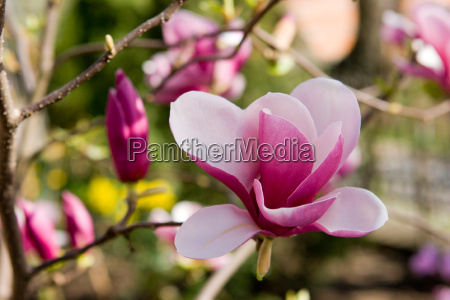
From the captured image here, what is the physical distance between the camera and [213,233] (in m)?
0.34

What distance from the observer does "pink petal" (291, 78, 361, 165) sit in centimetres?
38

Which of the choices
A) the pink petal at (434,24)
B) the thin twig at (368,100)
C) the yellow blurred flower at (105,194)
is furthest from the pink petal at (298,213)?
the yellow blurred flower at (105,194)

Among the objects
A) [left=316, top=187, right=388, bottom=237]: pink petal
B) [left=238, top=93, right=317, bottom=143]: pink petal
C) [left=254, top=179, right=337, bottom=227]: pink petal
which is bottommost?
[left=316, top=187, right=388, bottom=237]: pink petal

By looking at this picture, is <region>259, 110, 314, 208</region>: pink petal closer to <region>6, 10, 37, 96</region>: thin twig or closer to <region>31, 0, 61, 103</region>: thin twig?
<region>31, 0, 61, 103</region>: thin twig

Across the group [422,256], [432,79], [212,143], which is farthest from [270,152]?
[422,256]

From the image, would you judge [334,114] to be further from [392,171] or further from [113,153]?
[392,171]

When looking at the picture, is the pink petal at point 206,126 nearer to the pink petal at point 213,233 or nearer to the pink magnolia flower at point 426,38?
the pink petal at point 213,233

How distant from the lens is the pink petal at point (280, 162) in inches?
13.8

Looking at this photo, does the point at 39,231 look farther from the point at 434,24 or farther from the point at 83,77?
the point at 434,24

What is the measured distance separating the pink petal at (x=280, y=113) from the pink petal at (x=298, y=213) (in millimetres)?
61

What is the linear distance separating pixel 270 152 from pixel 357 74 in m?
3.36

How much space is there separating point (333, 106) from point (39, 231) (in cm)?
41

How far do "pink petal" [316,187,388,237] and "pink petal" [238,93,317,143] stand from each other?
57 mm

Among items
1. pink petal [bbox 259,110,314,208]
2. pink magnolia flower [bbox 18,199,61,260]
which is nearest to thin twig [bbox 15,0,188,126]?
pink petal [bbox 259,110,314,208]
